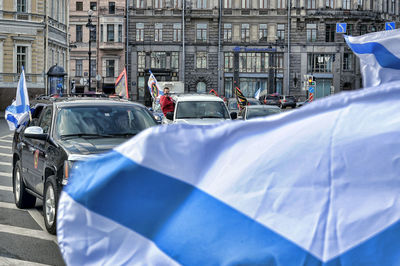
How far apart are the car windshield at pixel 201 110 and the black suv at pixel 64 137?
9.59 metres

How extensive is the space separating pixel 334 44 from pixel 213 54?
13.2 m

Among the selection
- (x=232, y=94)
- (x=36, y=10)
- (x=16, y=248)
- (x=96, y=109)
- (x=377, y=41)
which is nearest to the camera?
(x=377, y=41)

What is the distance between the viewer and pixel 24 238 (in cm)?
888

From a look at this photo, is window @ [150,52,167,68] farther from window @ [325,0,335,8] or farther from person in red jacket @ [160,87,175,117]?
person in red jacket @ [160,87,175,117]

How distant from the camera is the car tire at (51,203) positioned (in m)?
8.96

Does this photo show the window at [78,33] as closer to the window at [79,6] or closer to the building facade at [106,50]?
the building facade at [106,50]

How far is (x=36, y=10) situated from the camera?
2090 inches

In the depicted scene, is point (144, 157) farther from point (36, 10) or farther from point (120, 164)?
point (36, 10)

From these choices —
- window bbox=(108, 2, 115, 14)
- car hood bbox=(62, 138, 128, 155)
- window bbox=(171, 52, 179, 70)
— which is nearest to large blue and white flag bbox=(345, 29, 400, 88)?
car hood bbox=(62, 138, 128, 155)

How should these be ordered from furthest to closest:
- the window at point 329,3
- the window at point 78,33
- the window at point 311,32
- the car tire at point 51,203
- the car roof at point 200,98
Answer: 1. the window at point 78,33
2. the window at point 329,3
3. the window at point 311,32
4. the car roof at point 200,98
5. the car tire at point 51,203

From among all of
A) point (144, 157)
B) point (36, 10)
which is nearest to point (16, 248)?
point (144, 157)

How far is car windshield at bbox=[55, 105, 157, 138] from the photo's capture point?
9.82 meters

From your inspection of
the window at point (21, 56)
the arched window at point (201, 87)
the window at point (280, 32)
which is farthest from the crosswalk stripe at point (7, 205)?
the window at point (280, 32)

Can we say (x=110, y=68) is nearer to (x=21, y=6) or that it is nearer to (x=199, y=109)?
(x=21, y=6)
